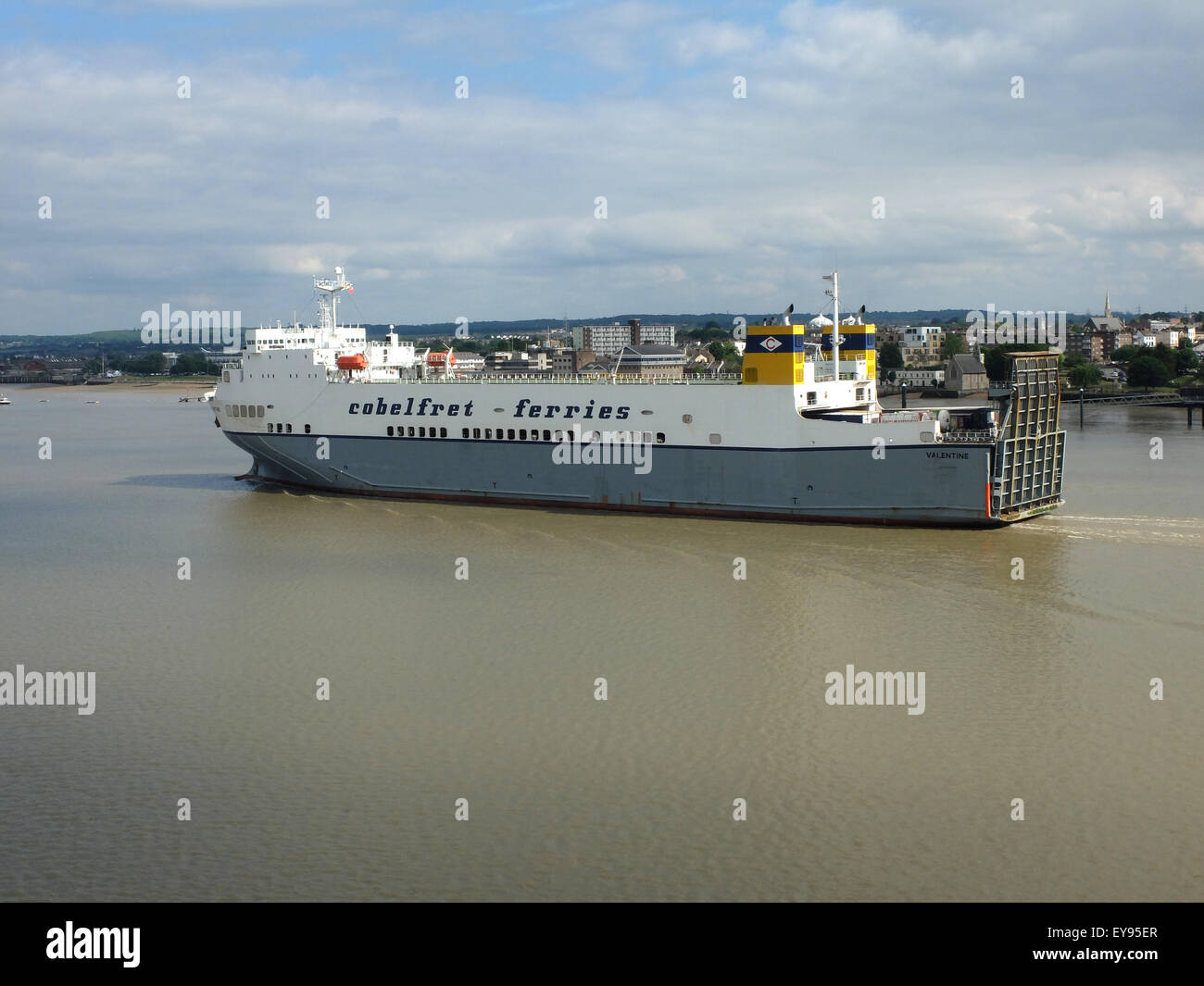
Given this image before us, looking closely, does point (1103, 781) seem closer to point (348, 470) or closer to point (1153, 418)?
point (348, 470)

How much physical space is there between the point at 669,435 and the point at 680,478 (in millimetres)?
927

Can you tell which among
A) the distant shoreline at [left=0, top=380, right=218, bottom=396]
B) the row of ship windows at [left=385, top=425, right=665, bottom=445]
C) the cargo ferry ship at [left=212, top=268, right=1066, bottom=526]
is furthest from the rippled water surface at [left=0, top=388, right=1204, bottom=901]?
the distant shoreline at [left=0, top=380, right=218, bottom=396]

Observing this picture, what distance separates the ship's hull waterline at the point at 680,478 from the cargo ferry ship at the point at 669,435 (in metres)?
0.03

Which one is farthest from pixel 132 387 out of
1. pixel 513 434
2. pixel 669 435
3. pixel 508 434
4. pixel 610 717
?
pixel 610 717

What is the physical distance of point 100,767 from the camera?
1104cm

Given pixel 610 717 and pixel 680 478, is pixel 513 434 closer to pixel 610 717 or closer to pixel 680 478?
pixel 680 478

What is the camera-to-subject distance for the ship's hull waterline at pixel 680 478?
21.6 meters

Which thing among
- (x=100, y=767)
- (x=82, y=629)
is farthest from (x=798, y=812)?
(x=82, y=629)

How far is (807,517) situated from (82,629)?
13340mm

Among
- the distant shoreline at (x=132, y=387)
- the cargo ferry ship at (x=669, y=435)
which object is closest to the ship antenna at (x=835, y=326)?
the cargo ferry ship at (x=669, y=435)

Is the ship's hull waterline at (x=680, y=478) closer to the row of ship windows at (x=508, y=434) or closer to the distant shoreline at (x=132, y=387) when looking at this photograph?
the row of ship windows at (x=508, y=434)

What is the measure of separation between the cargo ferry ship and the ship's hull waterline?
0.09 ft

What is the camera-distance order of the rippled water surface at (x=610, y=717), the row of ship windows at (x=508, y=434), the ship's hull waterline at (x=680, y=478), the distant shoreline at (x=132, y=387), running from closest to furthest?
the rippled water surface at (x=610, y=717) → the ship's hull waterline at (x=680, y=478) → the row of ship windows at (x=508, y=434) → the distant shoreline at (x=132, y=387)
